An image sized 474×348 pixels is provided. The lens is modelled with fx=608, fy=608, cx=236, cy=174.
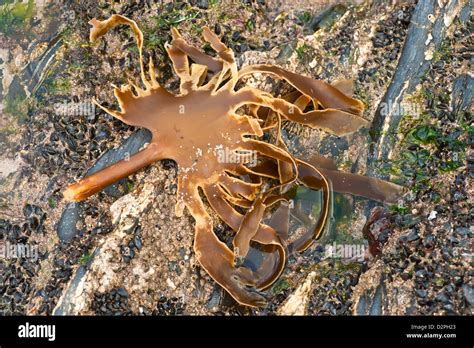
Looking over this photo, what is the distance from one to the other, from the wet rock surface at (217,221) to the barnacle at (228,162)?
104 mm

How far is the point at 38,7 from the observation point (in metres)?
4.01

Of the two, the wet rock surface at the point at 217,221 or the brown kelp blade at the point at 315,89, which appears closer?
the wet rock surface at the point at 217,221

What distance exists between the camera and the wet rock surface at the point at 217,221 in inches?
141

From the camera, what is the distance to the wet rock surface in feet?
11.7

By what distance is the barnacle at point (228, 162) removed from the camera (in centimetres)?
362

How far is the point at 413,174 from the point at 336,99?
666 millimetres

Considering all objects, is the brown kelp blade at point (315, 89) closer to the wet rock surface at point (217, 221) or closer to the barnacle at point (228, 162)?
the barnacle at point (228, 162)

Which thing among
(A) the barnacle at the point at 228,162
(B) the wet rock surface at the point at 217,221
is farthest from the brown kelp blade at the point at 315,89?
(B) the wet rock surface at the point at 217,221

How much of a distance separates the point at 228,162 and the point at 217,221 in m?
0.37

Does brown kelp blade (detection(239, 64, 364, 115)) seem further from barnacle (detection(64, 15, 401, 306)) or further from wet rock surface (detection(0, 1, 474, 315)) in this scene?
wet rock surface (detection(0, 1, 474, 315))

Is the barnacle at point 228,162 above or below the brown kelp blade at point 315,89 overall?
below

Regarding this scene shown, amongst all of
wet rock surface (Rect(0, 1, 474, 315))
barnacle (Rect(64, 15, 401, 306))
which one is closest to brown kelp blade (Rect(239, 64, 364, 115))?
barnacle (Rect(64, 15, 401, 306))

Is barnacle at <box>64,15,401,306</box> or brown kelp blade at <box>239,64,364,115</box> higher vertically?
brown kelp blade at <box>239,64,364,115</box>

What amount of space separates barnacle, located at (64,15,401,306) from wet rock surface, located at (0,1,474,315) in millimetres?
104
